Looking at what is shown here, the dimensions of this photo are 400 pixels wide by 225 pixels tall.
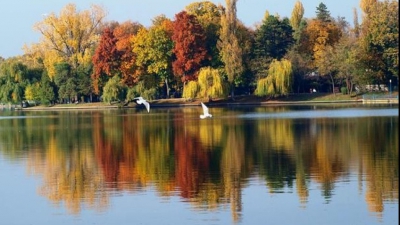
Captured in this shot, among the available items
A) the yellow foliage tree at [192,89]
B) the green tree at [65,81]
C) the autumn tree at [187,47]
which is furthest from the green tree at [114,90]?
the yellow foliage tree at [192,89]

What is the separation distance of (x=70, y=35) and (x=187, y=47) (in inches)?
477

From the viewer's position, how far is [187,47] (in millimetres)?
63906

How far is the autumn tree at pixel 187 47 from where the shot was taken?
2509 inches

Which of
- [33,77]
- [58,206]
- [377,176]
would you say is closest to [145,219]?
[58,206]

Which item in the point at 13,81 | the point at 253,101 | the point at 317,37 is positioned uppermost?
the point at 317,37

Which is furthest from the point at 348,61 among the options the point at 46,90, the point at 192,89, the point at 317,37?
the point at 46,90

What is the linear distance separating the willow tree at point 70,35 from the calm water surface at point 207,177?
129 feet

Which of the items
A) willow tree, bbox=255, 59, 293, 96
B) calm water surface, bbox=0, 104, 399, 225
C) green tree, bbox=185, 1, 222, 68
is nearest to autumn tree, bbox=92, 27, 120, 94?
green tree, bbox=185, 1, 222, 68

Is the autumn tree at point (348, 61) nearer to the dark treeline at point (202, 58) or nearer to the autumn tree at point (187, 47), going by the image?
the dark treeline at point (202, 58)

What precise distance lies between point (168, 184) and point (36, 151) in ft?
31.8

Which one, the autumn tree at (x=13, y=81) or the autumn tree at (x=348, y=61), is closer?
the autumn tree at (x=348, y=61)

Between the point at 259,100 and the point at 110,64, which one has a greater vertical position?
the point at 110,64

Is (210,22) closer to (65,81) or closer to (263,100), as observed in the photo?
(263,100)

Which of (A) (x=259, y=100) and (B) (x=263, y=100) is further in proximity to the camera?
(A) (x=259, y=100)
